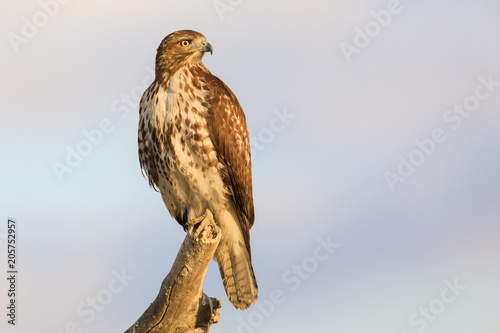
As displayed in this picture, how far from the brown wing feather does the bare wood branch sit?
502 mm

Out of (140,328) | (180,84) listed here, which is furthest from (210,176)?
(140,328)

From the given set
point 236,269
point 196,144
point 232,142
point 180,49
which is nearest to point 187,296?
point 236,269

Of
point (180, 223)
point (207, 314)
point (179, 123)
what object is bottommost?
point (207, 314)

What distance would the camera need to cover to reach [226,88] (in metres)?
9.41

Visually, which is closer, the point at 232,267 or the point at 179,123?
the point at 179,123

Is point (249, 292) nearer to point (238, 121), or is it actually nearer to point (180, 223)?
point (180, 223)

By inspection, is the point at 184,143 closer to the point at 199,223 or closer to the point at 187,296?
the point at 199,223

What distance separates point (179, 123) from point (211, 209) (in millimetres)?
1169

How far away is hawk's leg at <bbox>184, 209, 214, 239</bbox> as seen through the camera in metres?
8.83

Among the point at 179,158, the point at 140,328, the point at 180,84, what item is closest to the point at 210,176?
the point at 179,158

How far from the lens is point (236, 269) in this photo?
9.84 meters

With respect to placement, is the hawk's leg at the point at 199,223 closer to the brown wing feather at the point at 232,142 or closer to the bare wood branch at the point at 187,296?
the bare wood branch at the point at 187,296

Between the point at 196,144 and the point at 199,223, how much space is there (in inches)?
38.6

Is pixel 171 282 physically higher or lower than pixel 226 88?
lower
